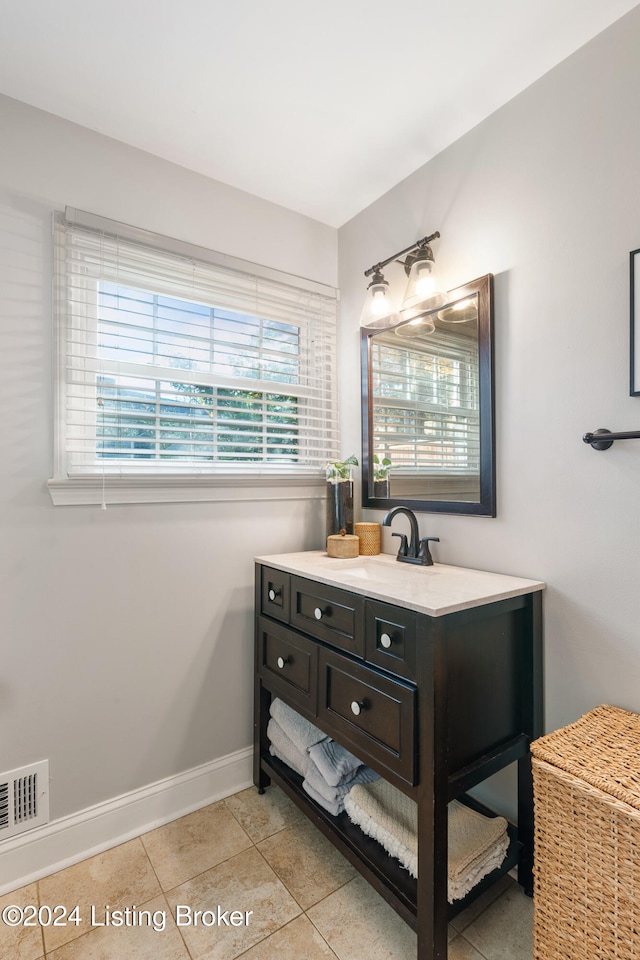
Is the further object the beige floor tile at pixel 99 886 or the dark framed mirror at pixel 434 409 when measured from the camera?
the dark framed mirror at pixel 434 409

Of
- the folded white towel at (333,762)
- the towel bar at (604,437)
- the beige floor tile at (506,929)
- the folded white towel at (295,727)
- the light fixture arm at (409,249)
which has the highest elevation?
the light fixture arm at (409,249)

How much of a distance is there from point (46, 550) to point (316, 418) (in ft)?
3.96

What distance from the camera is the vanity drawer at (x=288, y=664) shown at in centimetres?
153

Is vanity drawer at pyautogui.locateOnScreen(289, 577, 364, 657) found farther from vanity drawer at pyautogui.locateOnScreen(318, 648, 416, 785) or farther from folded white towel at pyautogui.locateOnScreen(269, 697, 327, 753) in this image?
folded white towel at pyautogui.locateOnScreen(269, 697, 327, 753)

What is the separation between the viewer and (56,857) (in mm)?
1501

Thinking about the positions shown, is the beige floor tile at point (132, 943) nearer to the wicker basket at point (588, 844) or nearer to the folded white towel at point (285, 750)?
the folded white towel at point (285, 750)

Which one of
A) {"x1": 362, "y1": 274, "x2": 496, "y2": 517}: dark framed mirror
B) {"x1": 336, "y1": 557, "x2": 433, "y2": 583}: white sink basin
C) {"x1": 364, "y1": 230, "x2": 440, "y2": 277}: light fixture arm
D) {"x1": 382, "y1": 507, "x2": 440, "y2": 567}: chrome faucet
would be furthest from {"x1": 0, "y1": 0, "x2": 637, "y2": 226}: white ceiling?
{"x1": 336, "y1": 557, "x2": 433, "y2": 583}: white sink basin

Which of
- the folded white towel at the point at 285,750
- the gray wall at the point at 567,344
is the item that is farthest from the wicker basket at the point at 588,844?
the folded white towel at the point at 285,750

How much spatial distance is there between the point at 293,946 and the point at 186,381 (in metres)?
1.75

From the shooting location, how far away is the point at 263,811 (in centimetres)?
176

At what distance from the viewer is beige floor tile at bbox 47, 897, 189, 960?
1212 mm

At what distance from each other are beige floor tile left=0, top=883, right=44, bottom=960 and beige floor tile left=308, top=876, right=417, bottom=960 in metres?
0.72

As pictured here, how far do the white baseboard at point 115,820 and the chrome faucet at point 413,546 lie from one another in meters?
1.05

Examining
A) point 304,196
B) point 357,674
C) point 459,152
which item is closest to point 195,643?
point 357,674
